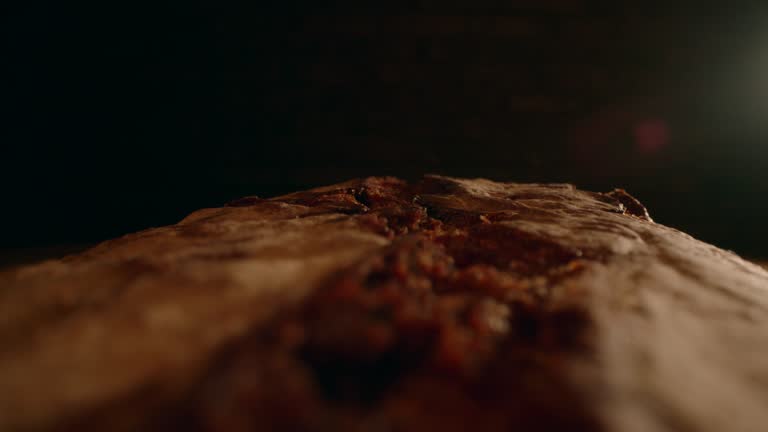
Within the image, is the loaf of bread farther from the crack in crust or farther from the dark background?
the dark background

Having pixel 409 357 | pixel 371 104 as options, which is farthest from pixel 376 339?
pixel 371 104

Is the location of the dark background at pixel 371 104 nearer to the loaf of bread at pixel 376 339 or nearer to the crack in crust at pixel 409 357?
the loaf of bread at pixel 376 339

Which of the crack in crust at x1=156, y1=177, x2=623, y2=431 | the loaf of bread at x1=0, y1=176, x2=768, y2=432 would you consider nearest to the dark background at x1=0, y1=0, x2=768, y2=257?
the loaf of bread at x1=0, y1=176, x2=768, y2=432

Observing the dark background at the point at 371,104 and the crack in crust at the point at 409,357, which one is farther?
the dark background at the point at 371,104

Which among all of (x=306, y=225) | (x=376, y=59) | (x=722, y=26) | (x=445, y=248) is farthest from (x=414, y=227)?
(x=722, y=26)

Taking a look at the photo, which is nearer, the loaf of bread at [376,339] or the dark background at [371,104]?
the loaf of bread at [376,339]

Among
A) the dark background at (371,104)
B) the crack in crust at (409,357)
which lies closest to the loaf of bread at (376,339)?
the crack in crust at (409,357)
